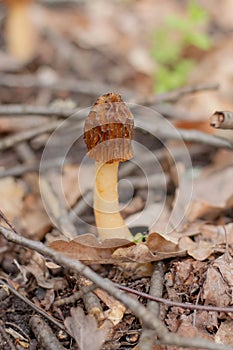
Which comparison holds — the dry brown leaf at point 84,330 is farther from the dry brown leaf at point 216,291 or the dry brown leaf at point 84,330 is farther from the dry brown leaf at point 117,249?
the dry brown leaf at point 216,291

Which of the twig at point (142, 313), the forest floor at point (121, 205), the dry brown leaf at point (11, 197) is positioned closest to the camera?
the twig at point (142, 313)

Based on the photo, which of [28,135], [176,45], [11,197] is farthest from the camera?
[176,45]

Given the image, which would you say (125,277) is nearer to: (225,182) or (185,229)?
(185,229)

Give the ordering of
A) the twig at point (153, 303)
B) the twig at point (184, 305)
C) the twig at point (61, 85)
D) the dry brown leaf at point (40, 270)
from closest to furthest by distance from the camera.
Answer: the twig at point (153, 303)
the twig at point (184, 305)
the dry brown leaf at point (40, 270)
the twig at point (61, 85)

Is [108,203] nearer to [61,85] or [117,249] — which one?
[117,249]

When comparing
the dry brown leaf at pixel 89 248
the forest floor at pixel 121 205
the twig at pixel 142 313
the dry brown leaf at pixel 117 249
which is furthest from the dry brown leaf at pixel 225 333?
the dry brown leaf at pixel 89 248

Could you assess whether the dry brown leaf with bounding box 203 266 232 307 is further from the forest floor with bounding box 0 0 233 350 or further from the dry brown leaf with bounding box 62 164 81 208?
the dry brown leaf with bounding box 62 164 81 208

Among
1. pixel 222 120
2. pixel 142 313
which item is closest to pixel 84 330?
pixel 142 313
